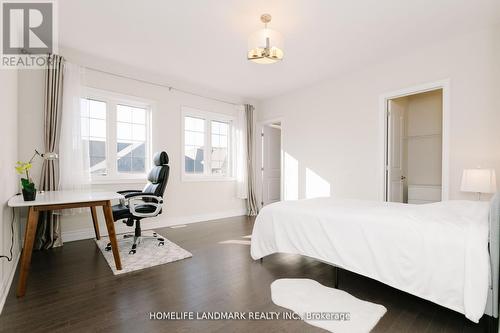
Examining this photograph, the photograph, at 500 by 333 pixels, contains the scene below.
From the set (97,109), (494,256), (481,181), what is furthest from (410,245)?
(97,109)

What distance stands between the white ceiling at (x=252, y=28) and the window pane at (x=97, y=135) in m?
0.78

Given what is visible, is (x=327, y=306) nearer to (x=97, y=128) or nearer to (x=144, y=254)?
(x=144, y=254)

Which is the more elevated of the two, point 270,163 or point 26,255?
point 270,163

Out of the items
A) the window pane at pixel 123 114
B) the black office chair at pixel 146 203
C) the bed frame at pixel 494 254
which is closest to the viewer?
the bed frame at pixel 494 254

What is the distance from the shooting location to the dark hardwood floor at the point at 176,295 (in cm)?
162

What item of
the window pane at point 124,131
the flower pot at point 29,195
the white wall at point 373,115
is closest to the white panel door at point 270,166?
the white wall at point 373,115

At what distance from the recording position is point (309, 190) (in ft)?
15.8

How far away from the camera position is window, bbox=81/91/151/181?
3.74 meters

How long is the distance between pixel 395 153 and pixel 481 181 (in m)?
1.42

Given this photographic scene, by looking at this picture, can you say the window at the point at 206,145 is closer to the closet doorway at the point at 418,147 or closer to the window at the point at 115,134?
the window at the point at 115,134

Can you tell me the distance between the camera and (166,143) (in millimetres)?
4441

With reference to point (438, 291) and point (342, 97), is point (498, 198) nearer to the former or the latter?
point (438, 291)

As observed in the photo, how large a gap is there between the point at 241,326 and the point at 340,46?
11.1 feet

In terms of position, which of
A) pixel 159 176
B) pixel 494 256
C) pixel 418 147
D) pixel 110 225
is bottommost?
pixel 110 225
